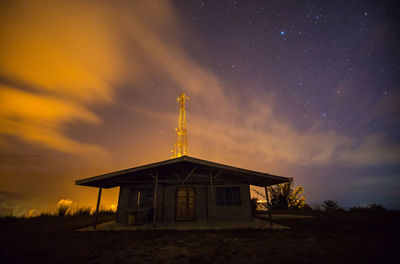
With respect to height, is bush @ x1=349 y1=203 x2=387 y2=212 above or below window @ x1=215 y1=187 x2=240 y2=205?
below

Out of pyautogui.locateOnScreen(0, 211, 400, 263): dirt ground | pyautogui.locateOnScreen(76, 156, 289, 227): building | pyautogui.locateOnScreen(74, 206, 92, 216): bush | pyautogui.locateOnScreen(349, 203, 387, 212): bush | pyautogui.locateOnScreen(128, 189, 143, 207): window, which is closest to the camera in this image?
pyautogui.locateOnScreen(0, 211, 400, 263): dirt ground

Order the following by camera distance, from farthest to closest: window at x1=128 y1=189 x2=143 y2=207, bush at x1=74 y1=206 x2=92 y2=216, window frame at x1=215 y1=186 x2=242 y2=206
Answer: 1. bush at x1=74 y1=206 x2=92 y2=216
2. window at x1=128 y1=189 x2=143 y2=207
3. window frame at x1=215 y1=186 x2=242 y2=206

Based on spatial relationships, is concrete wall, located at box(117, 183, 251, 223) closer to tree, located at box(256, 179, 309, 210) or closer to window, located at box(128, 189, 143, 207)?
window, located at box(128, 189, 143, 207)

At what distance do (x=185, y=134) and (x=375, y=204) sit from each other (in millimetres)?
21000

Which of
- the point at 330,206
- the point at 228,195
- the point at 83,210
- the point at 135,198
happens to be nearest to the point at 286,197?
the point at 330,206

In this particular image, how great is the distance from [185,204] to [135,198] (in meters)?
3.72

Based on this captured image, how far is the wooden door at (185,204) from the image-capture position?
11.8m

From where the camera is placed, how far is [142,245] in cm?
565

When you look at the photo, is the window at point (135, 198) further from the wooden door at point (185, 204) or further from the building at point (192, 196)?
the wooden door at point (185, 204)

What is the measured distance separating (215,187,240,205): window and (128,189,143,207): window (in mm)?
5547

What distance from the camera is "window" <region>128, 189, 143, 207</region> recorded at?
1233cm

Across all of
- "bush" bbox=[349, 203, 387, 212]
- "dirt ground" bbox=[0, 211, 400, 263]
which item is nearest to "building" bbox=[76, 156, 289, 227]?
"dirt ground" bbox=[0, 211, 400, 263]

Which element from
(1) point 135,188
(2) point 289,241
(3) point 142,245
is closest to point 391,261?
(2) point 289,241

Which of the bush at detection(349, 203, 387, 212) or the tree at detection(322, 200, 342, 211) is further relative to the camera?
the tree at detection(322, 200, 342, 211)
